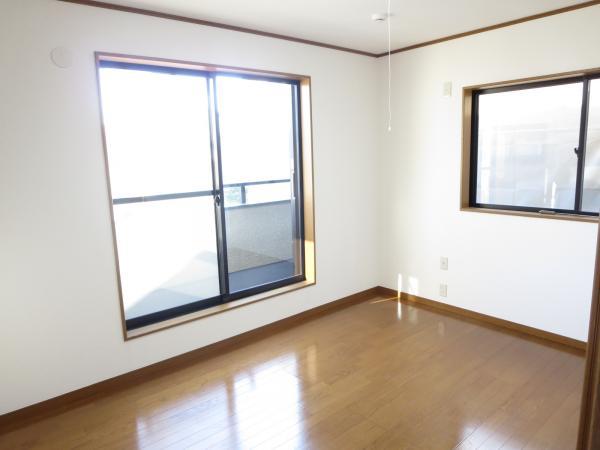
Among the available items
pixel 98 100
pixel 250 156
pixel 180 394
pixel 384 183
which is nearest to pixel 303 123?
pixel 250 156

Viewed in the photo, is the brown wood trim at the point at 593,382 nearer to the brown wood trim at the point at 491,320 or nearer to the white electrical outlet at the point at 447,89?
the brown wood trim at the point at 491,320

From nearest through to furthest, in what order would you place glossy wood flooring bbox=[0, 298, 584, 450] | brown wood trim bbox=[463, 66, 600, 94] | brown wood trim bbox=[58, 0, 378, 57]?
1. glossy wood flooring bbox=[0, 298, 584, 450]
2. brown wood trim bbox=[58, 0, 378, 57]
3. brown wood trim bbox=[463, 66, 600, 94]

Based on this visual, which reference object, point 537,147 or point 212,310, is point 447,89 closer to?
point 537,147

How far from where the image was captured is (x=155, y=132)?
2998 millimetres

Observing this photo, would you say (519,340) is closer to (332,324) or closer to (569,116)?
(332,324)

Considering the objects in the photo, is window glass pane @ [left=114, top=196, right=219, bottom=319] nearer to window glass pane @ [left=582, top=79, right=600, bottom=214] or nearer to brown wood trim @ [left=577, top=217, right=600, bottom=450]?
brown wood trim @ [left=577, top=217, right=600, bottom=450]

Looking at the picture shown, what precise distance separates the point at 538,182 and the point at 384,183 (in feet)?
4.69

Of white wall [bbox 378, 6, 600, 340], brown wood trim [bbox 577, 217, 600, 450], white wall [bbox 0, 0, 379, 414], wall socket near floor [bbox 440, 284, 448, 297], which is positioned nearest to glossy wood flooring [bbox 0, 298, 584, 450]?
white wall [bbox 0, 0, 379, 414]

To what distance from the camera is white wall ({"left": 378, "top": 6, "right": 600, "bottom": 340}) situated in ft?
10.1

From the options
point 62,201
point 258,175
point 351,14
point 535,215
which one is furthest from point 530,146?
point 62,201

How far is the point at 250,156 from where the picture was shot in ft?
11.6

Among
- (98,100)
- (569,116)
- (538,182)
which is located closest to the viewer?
(98,100)

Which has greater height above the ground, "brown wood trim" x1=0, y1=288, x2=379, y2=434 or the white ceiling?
the white ceiling

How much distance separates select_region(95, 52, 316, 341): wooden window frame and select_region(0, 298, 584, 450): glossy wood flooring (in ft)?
1.16
